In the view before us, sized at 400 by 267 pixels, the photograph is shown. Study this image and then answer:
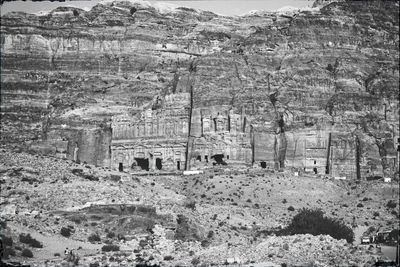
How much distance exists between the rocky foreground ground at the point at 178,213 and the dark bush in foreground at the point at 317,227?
1.50 meters

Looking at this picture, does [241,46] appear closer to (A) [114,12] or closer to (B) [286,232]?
(A) [114,12]

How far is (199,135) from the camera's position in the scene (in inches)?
4163

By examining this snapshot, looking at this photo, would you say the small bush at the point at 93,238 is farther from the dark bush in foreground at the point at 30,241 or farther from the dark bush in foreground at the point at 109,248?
the dark bush in foreground at the point at 30,241

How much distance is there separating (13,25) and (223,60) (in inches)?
1344

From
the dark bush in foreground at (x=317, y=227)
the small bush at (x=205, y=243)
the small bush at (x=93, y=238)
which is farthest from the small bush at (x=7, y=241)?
the dark bush in foreground at (x=317, y=227)

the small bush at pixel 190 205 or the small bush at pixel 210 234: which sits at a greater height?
the small bush at pixel 190 205

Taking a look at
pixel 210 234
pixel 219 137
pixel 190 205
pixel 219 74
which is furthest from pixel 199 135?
pixel 210 234

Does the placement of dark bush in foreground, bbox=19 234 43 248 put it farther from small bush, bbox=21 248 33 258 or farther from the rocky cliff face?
the rocky cliff face

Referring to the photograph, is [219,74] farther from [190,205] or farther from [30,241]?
[30,241]

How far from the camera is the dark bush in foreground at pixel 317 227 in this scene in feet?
245

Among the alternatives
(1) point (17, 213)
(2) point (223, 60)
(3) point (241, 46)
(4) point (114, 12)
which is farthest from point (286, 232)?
(4) point (114, 12)

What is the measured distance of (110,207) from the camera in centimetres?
7650

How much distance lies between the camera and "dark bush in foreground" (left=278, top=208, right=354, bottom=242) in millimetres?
74625

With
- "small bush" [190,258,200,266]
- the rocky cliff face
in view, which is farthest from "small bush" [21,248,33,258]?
the rocky cliff face
